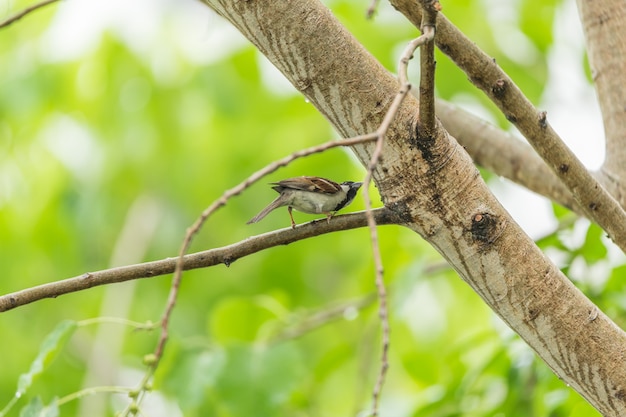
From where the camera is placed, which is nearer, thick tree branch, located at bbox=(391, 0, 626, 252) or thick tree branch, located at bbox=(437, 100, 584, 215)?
thick tree branch, located at bbox=(391, 0, 626, 252)

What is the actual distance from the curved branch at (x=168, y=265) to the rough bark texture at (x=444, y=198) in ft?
0.45

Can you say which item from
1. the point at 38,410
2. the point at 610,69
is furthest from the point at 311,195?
the point at 610,69

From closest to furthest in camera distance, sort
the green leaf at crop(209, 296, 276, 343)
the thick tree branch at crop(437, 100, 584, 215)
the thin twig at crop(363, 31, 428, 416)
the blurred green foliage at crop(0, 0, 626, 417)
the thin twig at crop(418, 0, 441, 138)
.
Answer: the thin twig at crop(363, 31, 428, 416) → the thin twig at crop(418, 0, 441, 138) → the thick tree branch at crop(437, 100, 584, 215) → the green leaf at crop(209, 296, 276, 343) → the blurred green foliage at crop(0, 0, 626, 417)

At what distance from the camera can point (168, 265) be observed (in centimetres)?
218

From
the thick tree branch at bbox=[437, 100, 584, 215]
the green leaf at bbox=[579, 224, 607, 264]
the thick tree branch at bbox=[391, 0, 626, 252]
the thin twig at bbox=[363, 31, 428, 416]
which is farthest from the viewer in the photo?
the green leaf at bbox=[579, 224, 607, 264]

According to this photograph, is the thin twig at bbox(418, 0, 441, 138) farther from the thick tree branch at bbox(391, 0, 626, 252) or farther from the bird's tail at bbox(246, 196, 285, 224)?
the bird's tail at bbox(246, 196, 285, 224)

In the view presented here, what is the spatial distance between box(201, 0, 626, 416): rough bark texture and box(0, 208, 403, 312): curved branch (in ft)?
0.45

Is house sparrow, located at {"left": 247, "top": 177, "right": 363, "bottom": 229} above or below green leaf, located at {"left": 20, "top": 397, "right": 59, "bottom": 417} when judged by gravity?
above

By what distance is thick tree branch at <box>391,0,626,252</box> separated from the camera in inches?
88.9

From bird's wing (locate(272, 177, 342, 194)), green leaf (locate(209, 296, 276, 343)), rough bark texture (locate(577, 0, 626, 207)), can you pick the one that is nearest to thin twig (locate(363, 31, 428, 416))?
bird's wing (locate(272, 177, 342, 194))

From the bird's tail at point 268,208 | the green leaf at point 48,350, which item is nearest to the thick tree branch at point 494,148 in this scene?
the bird's tail at point 268,208

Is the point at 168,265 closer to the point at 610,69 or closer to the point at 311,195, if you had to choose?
the point at 311,195

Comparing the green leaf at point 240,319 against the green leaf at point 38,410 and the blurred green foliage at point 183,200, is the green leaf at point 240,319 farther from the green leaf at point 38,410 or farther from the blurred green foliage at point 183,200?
the green leaf at point 38,410

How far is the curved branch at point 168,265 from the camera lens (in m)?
2.17
